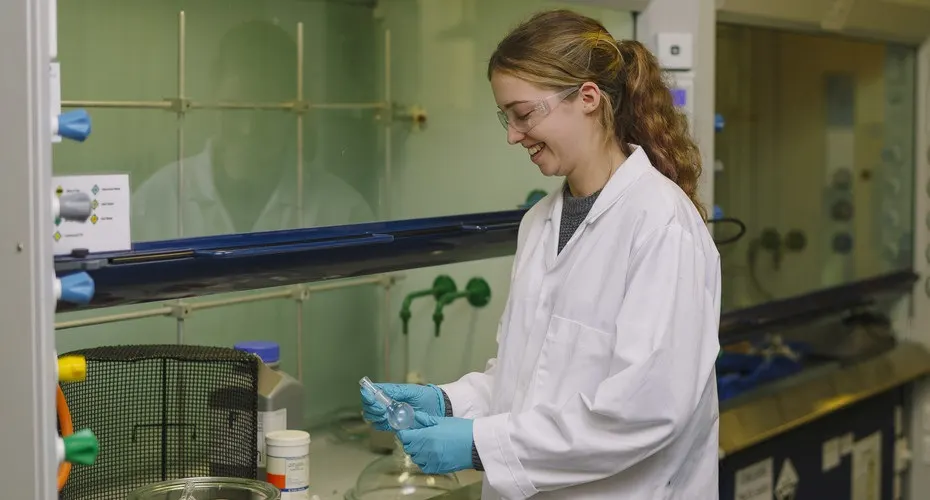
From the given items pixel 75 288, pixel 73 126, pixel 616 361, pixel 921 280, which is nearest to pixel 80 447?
pixel 75 288

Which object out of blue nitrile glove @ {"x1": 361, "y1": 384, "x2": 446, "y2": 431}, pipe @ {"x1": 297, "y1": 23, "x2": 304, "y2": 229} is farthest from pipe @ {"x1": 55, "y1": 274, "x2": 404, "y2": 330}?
blue nitrile glove @ {"x1": 361, "y1": 384, "x2": 446, "y2": 431}

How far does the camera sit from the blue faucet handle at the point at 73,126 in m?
1.02

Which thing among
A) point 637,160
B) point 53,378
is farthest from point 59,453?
point 637,160

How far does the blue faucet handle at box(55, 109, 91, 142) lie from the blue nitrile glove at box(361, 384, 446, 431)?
558mm

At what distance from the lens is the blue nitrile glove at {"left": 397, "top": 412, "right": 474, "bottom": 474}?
1354 mm

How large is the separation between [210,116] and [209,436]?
0.60 meters

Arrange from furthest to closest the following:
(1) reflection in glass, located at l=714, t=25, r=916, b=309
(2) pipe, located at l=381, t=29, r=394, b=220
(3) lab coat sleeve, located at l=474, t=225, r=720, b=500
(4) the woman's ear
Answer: (1) reflection in glass, located at l=714, t=25, r=916, b=309 < (2) pipe, located at l=381, t=29, r=394, b=220 < (4) the woman's ear < (3) lab coat sleeve, located at l=474, t=225, r=720, b=500

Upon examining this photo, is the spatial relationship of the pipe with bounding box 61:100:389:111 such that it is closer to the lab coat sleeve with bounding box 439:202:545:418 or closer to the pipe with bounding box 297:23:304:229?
the pipe with bounding box 297:23:304:229

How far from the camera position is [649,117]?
1.50 metres

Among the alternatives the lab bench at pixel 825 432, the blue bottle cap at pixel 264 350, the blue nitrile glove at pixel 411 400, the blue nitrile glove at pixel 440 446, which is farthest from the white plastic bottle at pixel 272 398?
the lab bench at pixel 825 432

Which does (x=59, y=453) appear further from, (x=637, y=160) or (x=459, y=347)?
(x=459, y=347)

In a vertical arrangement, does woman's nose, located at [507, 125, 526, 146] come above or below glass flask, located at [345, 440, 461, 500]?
above

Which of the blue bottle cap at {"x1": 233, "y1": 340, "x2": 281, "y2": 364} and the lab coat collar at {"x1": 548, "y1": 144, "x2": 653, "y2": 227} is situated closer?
the lab coat collar at {"x1": 548, "y1": 144, "x2": 653, "y2": 227}

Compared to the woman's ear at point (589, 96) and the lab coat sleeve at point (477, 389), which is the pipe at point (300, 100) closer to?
the lab coat sleeve at point (477, 389)
